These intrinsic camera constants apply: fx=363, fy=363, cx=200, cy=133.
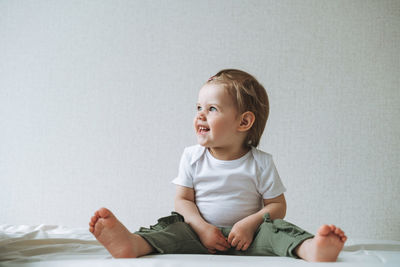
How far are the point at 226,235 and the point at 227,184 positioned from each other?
0.15 metres

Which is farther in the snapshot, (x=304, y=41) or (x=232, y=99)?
(x=304, y=41)

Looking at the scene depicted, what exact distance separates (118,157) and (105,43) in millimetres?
604

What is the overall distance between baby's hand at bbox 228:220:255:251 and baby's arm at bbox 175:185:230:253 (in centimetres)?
3

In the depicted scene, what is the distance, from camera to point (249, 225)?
102 cm

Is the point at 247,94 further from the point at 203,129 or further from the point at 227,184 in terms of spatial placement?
the point at 227,184

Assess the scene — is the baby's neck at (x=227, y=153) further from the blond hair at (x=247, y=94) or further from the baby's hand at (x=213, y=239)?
the baby's hand at (x=213, y=239)

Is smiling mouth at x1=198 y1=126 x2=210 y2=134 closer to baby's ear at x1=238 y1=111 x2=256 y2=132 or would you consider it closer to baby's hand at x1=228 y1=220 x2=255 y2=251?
baby's ear at x1=238 y1=111 x2=256 y2=132

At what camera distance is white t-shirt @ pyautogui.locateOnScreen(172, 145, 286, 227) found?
113cm

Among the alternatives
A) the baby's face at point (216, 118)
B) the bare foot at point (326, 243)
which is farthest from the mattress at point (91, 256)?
the baby's face at point (216, 118)

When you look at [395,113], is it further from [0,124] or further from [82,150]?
[0,124]

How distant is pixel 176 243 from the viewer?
3.16 ft

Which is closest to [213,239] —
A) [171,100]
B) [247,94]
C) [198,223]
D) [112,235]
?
[198,223]

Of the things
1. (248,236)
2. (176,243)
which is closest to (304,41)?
(248,236)

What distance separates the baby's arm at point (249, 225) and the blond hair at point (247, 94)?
24 cm
